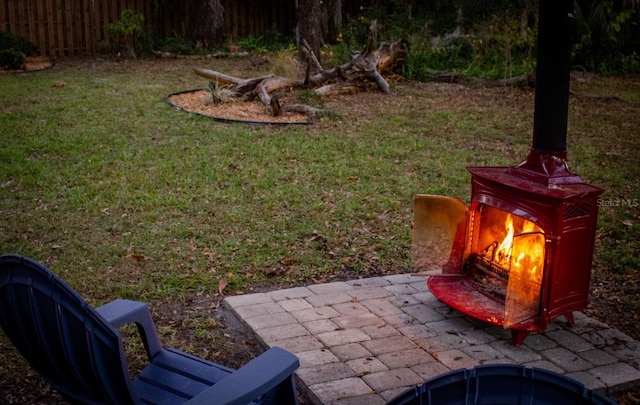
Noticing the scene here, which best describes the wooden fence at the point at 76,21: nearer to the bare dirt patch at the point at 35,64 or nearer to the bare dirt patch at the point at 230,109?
the bare dirt patch at the point at 35,64

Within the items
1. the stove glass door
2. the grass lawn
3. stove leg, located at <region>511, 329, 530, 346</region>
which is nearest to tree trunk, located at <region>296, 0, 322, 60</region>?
the grass lawn

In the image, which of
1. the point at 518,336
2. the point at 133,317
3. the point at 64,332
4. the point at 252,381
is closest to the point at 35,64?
the point at 133,317

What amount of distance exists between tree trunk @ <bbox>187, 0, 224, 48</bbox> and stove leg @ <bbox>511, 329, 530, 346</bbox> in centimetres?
1608

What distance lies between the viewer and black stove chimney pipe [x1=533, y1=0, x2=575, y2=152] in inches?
150

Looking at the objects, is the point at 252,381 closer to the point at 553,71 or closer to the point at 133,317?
the point at 133,317

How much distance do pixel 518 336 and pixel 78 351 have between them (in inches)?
104

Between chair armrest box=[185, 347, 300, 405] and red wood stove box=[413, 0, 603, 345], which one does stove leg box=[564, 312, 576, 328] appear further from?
chair armrest box=[185, 347, 300, 405]

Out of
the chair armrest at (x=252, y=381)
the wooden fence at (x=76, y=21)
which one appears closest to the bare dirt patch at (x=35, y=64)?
the wooden fence at (x=76, y=21)

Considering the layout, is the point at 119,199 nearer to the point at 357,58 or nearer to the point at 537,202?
the point at 537,202

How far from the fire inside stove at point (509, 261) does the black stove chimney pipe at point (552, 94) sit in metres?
0.34

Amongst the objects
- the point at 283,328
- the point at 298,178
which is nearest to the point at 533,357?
the point at 283,328

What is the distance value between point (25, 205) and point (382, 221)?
11.1 feet

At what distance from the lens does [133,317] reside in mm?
3072

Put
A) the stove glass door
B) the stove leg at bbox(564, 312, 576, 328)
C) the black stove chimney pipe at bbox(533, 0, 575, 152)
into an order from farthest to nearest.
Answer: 1. the stove leg at bbox(564, 312, 576, 328)
2. the stove glass door
3. the black stove chimney pipe at bbox(533, 0, 575, 152)
